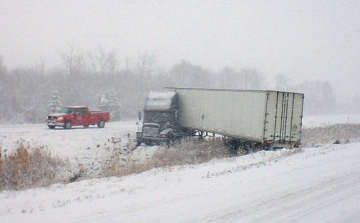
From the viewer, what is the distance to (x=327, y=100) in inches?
5389

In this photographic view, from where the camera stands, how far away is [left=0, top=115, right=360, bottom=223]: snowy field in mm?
6402

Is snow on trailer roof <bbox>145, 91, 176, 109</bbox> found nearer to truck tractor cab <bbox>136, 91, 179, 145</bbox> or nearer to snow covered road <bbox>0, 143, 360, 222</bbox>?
truck tractor cab <bbox>136, 91, 179, 145</bbox>

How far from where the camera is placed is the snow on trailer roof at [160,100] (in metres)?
23.9

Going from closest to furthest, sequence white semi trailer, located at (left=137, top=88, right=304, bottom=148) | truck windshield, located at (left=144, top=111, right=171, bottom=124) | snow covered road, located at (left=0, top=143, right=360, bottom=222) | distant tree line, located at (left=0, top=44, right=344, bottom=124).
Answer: snow covered road, located at (left=0, top=143, right=360, bottom=222) < white semi trailer, located at (left=137, top=88, right=304, bottom=148) < truck windshield, located at (left=144, top=111, right=171, bottom=124) < distant tree line, located at (left=0, top=44, right=344, bottom=124)

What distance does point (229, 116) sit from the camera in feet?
65.2

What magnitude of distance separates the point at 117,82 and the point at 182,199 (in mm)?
71448

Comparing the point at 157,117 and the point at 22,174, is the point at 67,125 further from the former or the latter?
the point at 22,174

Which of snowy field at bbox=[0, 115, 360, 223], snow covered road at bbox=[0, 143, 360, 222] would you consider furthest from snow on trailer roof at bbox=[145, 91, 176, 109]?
snow covered road at bbox=[0, 143, 360, 222]

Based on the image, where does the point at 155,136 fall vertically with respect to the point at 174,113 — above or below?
below

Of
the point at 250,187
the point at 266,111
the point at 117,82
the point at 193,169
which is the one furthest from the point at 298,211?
the point at 117,82

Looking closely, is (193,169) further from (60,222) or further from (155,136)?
(155,136)

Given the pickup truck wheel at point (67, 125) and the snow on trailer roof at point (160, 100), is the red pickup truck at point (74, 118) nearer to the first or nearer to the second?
the pickup truck wheel at point (67, 125)

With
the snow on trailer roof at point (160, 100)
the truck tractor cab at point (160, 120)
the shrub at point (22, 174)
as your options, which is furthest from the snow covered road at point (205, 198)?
the snow on trailer roof at point (160, 100)

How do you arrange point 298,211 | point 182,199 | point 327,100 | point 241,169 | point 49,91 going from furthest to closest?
1. point 327,100
2. point 49,91
3. point 241,169
4. point 182,199
5. point 298,211
